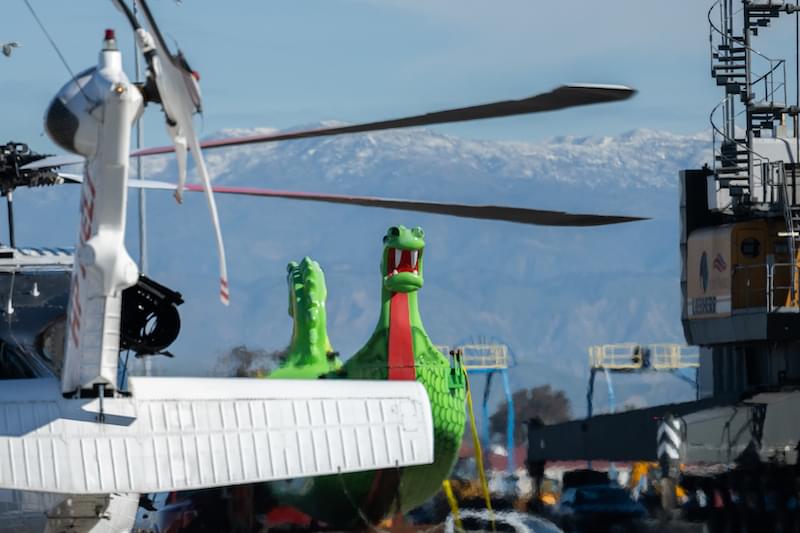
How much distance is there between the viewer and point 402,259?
113ft

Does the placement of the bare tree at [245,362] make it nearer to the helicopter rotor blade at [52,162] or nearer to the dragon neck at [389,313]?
the dragon neck at [389,313]

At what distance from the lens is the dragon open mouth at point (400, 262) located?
3438cm

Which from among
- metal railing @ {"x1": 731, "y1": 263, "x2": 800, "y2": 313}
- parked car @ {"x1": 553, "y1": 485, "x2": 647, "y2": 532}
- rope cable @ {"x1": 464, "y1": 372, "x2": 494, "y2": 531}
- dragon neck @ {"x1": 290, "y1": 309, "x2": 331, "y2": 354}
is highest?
metal railing @ {"x1": 731, "y1": 263, "x2": 800, "y2": 313}

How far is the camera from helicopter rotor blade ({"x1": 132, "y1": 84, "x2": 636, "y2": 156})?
588 inches

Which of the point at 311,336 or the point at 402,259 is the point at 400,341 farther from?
the point at 311,336

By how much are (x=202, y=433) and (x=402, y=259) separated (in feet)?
49.6

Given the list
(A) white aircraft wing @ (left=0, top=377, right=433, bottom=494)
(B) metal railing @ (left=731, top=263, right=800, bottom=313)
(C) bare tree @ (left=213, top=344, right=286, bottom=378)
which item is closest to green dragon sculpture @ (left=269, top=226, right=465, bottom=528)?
(C) bare tree @ (left=213, top=344, right=286, bottom=378)

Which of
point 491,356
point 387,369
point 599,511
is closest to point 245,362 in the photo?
point 387,369

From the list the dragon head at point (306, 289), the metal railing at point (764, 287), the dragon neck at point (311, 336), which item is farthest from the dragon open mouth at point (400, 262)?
the metal railing at point (764, 287)

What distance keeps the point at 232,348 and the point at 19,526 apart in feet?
A: 42.2

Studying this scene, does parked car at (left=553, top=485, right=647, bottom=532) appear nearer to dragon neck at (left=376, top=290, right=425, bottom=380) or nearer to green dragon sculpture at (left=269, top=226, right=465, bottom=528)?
green dragon sculpture at (left=269, top=226, right=465, bottom=528)

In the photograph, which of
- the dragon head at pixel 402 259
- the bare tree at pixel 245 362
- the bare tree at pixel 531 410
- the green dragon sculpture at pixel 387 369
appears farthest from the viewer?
the bare tree at pixel 531 410

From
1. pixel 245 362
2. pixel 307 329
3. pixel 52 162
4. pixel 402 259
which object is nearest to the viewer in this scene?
pixel 52 162

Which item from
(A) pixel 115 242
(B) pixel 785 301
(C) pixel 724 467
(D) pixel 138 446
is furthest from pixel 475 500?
(A) pixel 115 242
